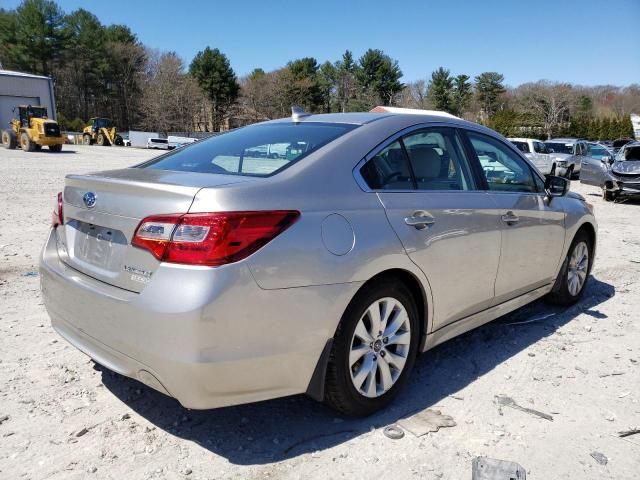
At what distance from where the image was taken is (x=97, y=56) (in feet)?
231

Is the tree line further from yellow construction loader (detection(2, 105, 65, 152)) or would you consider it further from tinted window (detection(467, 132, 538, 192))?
tinted window (detection(467, 132, 538, 192))

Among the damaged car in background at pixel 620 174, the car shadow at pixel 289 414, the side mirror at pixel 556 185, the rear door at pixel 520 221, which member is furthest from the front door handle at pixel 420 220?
the damaged car in background at pixel 620 174

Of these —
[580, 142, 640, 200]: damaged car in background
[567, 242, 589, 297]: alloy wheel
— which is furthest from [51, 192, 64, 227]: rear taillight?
[580, 142, 640, 200]: damaged car in background

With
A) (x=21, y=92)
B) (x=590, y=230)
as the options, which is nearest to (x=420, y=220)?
(x=590, y=230)

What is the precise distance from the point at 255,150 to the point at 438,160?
1.18 meters

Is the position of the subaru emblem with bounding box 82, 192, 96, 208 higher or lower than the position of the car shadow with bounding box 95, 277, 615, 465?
higher

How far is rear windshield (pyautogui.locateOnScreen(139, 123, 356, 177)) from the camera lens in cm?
279

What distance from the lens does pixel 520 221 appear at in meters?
3.75

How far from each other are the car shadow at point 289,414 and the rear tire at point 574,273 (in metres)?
0.98

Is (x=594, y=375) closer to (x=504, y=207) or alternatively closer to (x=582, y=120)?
(x=504, y=207)

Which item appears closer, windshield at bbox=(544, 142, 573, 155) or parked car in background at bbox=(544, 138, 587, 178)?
parked car in background at bbox=(544, 138, 587, 178)

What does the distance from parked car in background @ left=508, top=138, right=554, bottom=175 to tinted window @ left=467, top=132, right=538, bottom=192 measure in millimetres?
17738

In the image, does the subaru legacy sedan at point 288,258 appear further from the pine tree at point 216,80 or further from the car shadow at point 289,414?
the pine tree at point 216,80

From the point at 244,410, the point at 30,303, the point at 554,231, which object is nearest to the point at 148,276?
the point at 244,410
